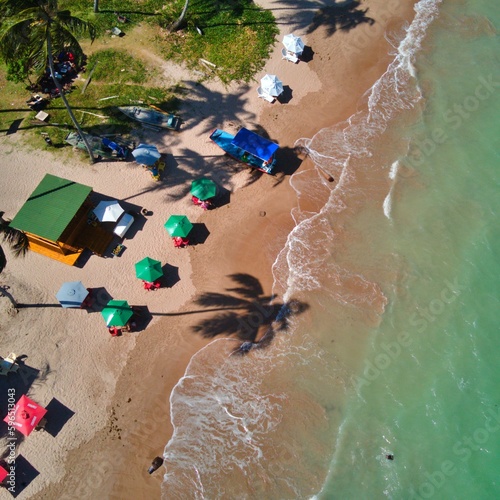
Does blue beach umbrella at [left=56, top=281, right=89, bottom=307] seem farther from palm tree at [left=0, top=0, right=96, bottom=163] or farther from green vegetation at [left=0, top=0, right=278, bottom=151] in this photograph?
palm tree at [left=0, top=0, right=96, bottom=163]

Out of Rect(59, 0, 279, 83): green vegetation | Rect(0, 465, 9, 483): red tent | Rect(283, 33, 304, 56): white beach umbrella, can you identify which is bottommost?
Rect(0, 465, 9, 483): red tent

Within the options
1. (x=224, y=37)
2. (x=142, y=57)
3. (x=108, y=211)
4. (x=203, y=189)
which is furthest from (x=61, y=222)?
(x=224, y=37)

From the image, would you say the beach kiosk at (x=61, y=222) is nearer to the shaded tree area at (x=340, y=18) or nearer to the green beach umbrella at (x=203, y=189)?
the green beach umbrella at (x=203, y=189)

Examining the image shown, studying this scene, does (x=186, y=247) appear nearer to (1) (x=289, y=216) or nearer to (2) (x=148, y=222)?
(2) (x=148, y=222)

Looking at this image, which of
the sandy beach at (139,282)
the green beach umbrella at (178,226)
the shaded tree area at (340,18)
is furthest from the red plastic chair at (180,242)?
the shaded tree area at (340,18)

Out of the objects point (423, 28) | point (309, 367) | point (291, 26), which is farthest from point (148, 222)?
point (423, 28)


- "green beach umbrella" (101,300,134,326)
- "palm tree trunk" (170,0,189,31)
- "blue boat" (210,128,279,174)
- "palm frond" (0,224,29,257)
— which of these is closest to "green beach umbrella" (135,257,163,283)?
"green beach umbrella" (101,300,134,326)

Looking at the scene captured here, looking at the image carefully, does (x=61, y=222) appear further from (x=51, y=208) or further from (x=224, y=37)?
(x=224, y=37)
